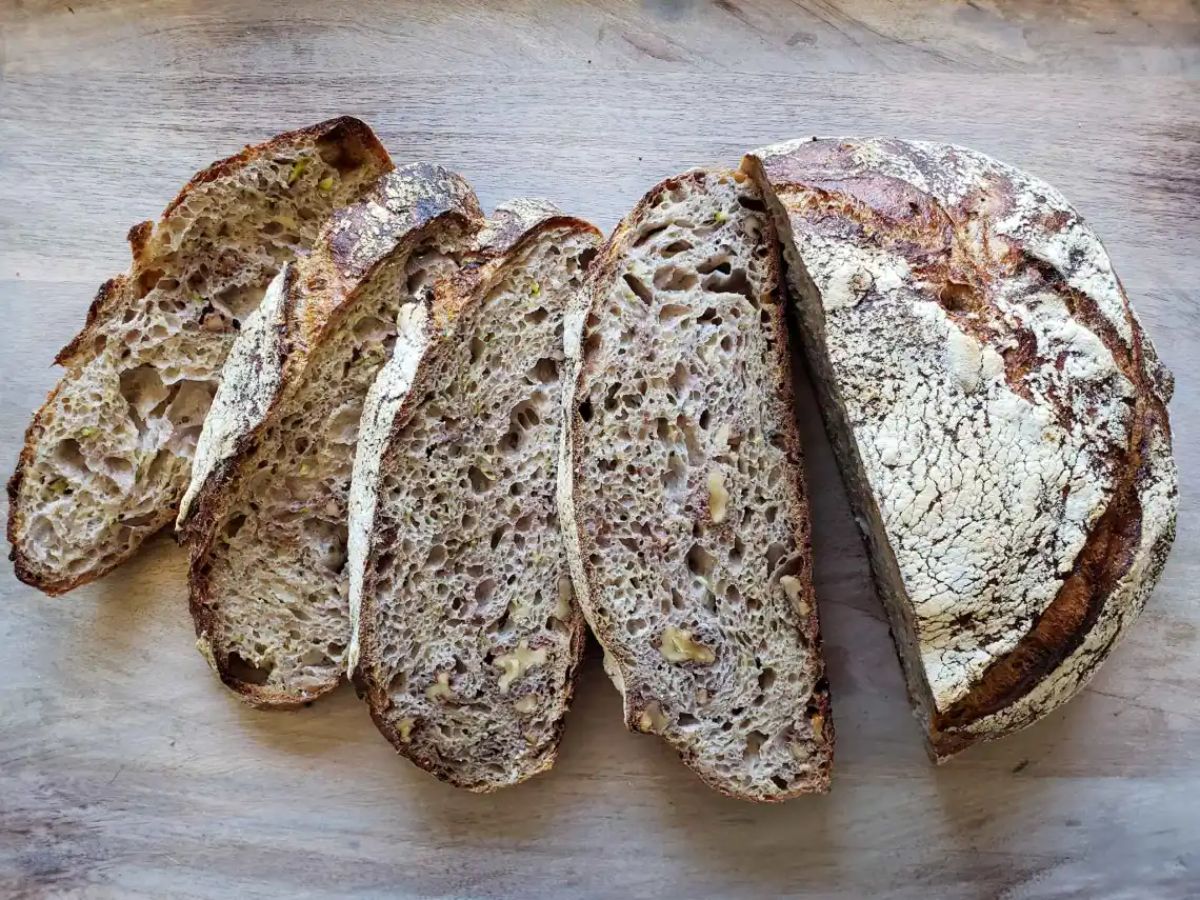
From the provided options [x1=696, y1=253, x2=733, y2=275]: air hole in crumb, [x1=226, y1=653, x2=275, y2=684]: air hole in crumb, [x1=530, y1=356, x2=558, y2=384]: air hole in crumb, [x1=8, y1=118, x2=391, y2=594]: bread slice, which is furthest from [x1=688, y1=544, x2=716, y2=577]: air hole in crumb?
[x1=8, y1=118, x2=391, y2=594]: bread slice

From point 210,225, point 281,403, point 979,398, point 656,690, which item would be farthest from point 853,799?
point 210,225

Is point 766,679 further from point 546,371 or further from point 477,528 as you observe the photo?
point 546,371

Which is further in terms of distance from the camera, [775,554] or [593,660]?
[593,660]

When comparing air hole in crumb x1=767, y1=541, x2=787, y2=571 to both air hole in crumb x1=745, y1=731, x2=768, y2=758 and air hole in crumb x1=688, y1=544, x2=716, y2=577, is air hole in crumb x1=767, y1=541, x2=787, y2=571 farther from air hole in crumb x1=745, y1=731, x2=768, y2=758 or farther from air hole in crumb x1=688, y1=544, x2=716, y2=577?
air hole in crumb x1=745, y1=731, x2=768, y2=758

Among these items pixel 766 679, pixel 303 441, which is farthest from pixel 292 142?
pixel 766 679

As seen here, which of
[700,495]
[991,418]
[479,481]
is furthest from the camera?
[479,481]

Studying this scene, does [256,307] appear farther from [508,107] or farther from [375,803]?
[375,803]
